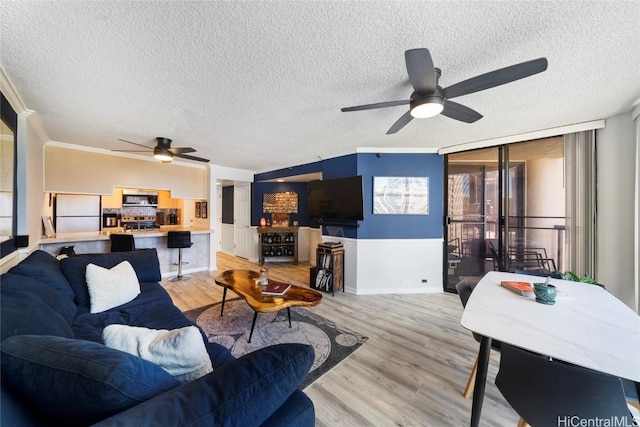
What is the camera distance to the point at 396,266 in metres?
3.99

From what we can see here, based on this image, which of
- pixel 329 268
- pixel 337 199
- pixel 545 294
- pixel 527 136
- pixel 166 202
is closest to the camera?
pixel 545 294

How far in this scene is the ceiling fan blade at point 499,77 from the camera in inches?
52.9

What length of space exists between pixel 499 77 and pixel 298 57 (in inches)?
51.3

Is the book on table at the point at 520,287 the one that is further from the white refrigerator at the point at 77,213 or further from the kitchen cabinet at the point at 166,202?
the kitchen cabinet at the point at 166,202

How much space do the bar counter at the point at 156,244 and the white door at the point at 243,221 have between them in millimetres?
1281

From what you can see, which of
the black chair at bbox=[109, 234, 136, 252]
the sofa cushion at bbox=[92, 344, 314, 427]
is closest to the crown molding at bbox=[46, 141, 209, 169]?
the black chair at bbox=[109, 234, 136, 252]

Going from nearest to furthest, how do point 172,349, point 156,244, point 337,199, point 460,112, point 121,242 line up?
point 172,349, point 460,112, point 121,242, point 337,199, point 156,244

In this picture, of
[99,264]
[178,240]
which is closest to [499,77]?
[99,264]

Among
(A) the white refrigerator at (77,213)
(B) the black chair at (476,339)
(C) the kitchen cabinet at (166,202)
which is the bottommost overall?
(B) the black chair at (476,339)

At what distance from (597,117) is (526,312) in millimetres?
2770

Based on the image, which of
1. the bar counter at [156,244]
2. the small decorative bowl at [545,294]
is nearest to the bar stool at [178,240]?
the bar counter at [156,244]

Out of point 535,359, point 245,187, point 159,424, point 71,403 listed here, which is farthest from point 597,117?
point 245,187

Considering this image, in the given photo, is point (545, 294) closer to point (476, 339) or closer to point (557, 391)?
point (476, 339)

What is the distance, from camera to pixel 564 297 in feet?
5.63
